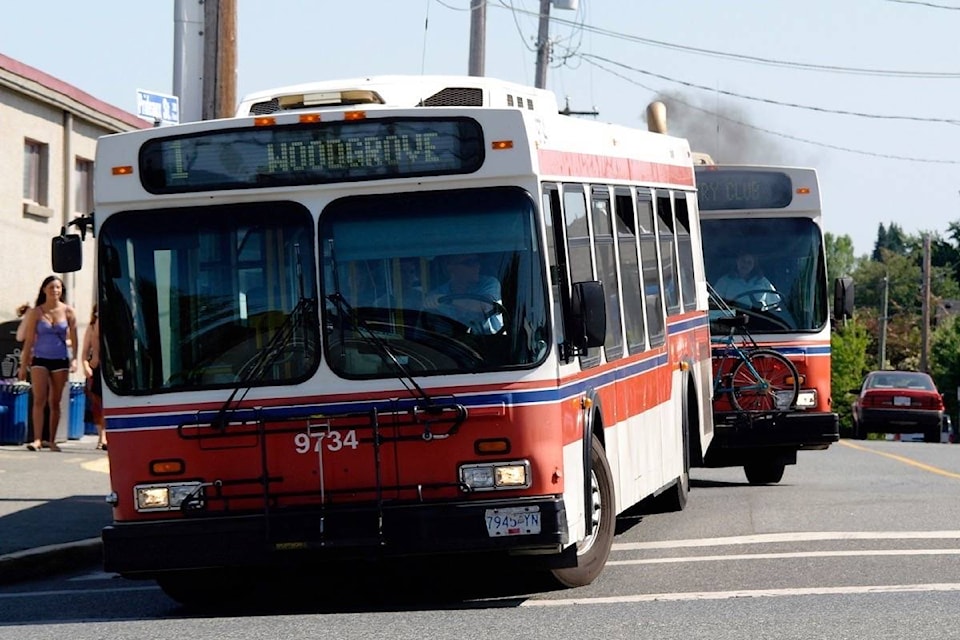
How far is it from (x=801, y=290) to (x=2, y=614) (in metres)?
9.89

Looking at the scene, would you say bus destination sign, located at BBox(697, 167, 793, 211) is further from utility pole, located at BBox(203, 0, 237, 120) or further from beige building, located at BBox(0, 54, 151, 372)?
beige building, located at BBox(0, 54, 151, 372)

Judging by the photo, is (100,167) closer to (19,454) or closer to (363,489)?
(363,489)

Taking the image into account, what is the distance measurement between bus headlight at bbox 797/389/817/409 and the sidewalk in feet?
21.8

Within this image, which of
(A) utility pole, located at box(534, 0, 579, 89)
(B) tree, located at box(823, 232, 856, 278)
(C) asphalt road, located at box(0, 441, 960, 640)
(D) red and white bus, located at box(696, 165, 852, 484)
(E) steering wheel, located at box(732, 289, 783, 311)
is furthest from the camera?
(B) tree, located at box(823, 232, 856, 278)

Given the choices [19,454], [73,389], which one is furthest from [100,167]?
[73,389]

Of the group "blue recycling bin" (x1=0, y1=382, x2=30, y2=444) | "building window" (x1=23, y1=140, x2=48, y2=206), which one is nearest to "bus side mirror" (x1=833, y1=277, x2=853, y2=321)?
"blue recycling bin" (x1=0, y1=382, x2=30, y2=444)

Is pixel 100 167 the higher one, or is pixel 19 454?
pixel 100 167

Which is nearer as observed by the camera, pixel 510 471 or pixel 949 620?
pixel 949 620

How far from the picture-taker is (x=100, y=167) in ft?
33.2

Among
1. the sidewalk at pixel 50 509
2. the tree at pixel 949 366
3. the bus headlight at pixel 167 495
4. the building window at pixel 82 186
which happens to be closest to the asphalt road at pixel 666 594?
the sidewalk at pixel 50 509

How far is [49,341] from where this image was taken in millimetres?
20062

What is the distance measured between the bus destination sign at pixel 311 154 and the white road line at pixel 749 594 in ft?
7.83

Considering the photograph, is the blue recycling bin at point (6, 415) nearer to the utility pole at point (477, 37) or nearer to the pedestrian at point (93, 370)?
the pedestrian at point (93, 370)

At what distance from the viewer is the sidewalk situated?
13.0 metres
